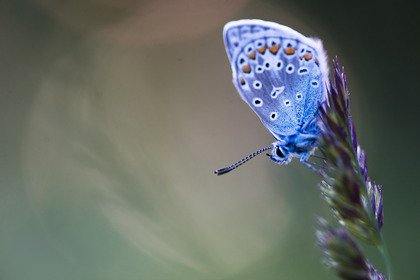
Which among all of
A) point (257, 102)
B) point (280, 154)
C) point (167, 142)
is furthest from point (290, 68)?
point (167, 142)

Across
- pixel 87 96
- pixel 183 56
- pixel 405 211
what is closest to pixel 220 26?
pixel 183 56

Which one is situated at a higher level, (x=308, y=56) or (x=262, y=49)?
(x=262, y=49)

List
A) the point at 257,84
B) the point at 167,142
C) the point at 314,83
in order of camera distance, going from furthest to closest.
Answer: the point at 167,142 → the point at 257,84 → the point at 314,83

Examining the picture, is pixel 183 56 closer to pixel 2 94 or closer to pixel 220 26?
pixel 220 26

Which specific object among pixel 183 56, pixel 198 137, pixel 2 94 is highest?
pixel 2 94

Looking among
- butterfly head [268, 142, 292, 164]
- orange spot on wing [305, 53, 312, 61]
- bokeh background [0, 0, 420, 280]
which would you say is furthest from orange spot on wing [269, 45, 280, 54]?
bokeh background [0, 0, 420, 280]

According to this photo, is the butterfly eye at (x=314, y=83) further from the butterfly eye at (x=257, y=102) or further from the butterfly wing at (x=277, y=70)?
the butterfly eye at (x=257, y=102)

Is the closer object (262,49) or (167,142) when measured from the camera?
(262,49)

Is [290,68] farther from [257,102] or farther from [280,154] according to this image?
[280,154]

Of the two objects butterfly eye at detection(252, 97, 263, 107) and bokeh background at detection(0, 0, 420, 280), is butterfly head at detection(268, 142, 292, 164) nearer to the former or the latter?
butterfly eye at detection(252, 97, 263, 107)
